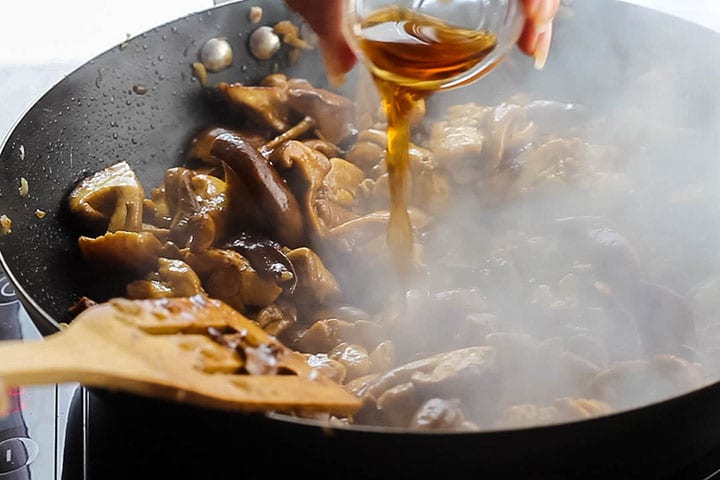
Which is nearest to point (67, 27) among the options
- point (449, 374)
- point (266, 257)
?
point (266, 257)

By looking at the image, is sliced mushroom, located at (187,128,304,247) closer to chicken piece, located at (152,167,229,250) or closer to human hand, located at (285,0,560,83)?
chicken piece, located at (152,167,229,250)

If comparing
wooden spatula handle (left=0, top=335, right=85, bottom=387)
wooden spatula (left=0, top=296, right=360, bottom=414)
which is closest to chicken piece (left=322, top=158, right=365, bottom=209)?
wooden spatula (left=0, top=296, right=360, bottom=414)

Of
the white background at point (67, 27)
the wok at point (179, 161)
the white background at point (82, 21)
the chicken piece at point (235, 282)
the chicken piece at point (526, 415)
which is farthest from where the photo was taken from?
the white background at point (82, 21)

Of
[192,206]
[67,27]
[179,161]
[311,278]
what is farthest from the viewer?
[67,27]

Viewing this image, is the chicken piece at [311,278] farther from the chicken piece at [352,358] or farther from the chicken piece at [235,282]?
the chicken piece at [352,358]

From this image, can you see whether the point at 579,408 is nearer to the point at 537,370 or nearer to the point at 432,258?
the point at 537,370

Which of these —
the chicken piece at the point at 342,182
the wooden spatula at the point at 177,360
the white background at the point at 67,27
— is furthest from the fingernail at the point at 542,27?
the white background at the point at 67,27
